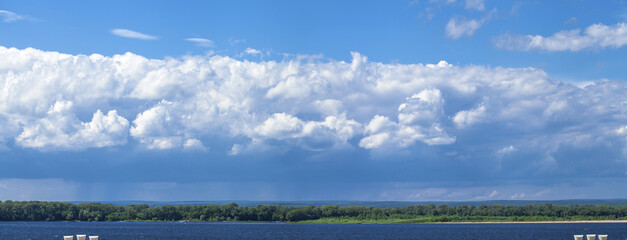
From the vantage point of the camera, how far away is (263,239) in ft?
465

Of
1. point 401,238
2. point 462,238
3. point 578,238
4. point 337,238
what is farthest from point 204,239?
point 578,238

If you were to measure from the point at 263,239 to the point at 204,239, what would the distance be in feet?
39.9

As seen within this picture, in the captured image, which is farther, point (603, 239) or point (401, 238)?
point (401, 238)

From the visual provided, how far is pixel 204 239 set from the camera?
464ft

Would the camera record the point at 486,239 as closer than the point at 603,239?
No

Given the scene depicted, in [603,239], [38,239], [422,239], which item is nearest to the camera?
[603,239]

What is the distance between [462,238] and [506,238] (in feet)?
30.2

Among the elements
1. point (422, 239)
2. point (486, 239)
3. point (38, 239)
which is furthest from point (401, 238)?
point (38, 239)

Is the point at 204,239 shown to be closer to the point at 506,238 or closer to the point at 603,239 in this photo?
the point at 506,238

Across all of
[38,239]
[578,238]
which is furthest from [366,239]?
[578,238]

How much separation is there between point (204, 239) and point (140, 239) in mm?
13592

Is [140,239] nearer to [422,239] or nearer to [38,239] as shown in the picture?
[38,239]

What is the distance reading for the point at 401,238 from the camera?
151625mm

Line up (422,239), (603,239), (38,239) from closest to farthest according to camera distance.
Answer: (603,239)
(38,239)
(422,239)
